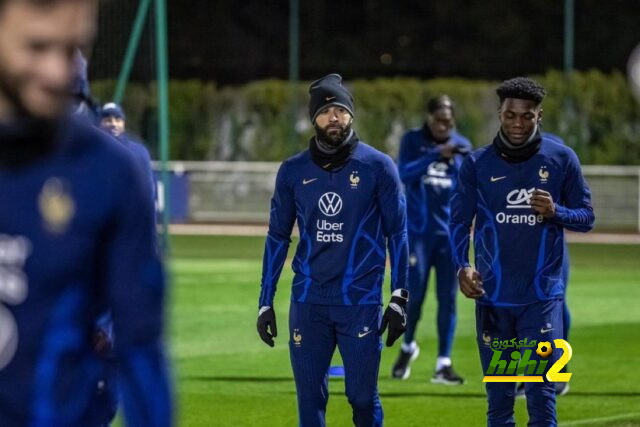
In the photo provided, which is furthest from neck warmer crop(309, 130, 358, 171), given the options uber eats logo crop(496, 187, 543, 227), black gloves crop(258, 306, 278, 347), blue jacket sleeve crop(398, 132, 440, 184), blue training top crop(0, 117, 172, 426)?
blue training top crop(0, 117, 172, 426)

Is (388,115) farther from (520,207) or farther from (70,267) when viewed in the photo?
(70,267)

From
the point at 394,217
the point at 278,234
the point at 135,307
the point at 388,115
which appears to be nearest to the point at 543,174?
the point at 394,217

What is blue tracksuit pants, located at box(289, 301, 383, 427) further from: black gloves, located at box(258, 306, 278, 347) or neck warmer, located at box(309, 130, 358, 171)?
neck warmer, located at box(309, 130, 358, 171)

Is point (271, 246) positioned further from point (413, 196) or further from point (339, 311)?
point (413, 196)

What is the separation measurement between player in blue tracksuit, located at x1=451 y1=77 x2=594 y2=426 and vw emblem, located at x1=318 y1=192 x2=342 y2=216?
0.76m

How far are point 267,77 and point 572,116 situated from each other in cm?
1080

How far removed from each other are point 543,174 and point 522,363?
1031mm

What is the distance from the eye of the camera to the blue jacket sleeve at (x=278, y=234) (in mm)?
7906

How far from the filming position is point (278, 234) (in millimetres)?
7910

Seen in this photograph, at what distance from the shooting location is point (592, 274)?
899 inches

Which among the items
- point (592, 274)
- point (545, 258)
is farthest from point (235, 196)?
point (545, 258)

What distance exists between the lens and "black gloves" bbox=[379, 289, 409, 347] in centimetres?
768

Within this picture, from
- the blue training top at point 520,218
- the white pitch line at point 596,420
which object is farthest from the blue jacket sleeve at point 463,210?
the white pitch line at point 596,420

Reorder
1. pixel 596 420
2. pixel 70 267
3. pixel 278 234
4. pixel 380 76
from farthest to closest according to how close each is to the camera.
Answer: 1. pixel 380 76
2. pixel 596 420
3. pixel 278 234
4. pixel 70 267
